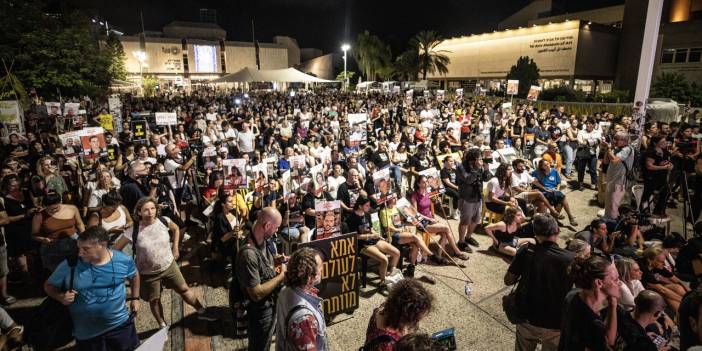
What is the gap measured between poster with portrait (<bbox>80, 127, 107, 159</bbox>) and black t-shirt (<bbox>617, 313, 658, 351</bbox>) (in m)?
9.87

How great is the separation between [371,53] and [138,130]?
200 feet

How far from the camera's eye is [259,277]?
332 centimetres

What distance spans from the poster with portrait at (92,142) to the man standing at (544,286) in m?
9.12

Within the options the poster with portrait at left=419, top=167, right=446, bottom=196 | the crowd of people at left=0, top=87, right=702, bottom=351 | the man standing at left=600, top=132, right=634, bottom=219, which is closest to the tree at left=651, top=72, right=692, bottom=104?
the crowd of people at left=0, top=87, right=702, bottom=351

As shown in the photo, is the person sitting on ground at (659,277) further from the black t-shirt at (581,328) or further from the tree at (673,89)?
the tree at (673,89)

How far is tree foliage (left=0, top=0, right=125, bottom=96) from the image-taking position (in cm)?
1616

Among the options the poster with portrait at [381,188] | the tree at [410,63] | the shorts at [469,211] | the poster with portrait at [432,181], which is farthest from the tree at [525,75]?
the poster with portrait at [381,188]

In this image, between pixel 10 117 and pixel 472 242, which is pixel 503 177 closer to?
pixel 472 242

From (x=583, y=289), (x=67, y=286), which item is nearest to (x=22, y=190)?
(x=67, y=286)

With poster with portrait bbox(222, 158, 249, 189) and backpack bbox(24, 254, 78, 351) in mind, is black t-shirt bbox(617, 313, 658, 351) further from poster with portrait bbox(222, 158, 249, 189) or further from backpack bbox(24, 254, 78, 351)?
poster with portrait bbox(222, 158, 249, 189)

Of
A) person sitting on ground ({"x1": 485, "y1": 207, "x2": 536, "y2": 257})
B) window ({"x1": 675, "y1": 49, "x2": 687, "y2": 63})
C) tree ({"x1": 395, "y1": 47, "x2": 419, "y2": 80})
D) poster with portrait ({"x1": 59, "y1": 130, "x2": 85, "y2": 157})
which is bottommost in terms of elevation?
person sitting on ground ({"x1": 485, "y1": 207, "x2": 536, "y2": 257})

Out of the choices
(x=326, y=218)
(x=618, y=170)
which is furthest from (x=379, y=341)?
(x=618, y=170)

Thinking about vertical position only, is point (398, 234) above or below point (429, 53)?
below

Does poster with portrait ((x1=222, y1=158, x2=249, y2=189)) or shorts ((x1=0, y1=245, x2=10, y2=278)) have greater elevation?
poster with portrait ((x1=222, y1=158, x2=249, y2=189))
